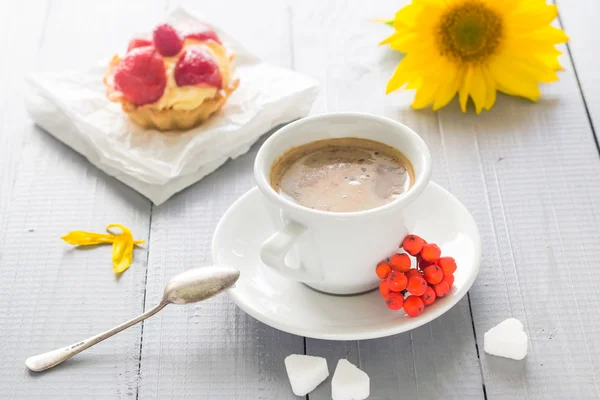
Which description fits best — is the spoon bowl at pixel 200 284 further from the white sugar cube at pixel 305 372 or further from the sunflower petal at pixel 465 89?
the sunflower petal at pixel 465 89

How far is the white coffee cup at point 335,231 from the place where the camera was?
107cm

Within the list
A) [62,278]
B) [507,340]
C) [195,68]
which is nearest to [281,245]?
[507,340]

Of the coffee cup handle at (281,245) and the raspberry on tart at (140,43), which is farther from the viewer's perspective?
the raspberry on tart at (140,43)

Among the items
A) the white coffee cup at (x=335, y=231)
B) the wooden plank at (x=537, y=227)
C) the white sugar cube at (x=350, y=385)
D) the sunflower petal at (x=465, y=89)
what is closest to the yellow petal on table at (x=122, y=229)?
the white coffee cup at (x=335, y=231)

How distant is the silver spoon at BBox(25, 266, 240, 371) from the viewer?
1.15 meters

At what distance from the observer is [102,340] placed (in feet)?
3.85

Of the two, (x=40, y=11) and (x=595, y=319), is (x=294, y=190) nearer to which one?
(x=595, y=319)

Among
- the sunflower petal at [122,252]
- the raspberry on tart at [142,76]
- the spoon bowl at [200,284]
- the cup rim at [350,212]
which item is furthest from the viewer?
the raspberry on tart at [142,76]

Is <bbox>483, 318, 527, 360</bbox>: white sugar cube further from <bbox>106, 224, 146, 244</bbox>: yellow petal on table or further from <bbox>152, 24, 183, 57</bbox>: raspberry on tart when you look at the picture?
<bbox>152, 24, 183, 57</bbox>: raspberry on tart

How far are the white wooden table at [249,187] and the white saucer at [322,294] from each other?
62 mm

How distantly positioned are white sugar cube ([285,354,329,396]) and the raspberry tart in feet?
2.08

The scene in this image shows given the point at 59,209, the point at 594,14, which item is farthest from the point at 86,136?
the point at 594,14

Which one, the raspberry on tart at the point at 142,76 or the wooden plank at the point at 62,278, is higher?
the raspberry on tart at the point at 142,76

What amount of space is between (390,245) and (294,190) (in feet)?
0.56
